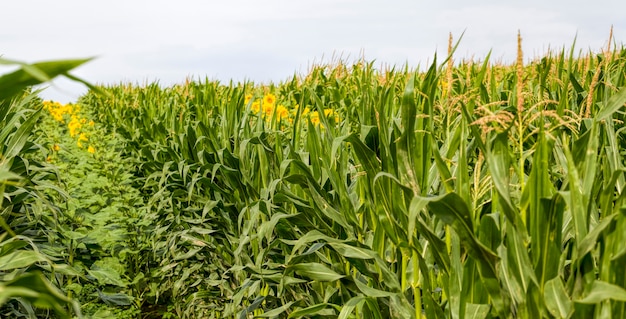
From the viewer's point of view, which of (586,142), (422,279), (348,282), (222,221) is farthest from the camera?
(222,221)

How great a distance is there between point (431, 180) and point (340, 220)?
43 cm

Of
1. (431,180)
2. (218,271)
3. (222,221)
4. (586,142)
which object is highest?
(586,142)

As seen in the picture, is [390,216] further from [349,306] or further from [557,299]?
[557,299]

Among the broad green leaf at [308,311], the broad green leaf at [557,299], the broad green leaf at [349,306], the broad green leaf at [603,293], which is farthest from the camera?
the broad green leaf at [308,311]

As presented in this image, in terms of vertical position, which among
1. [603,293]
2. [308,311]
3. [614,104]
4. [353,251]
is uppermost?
[614,104]

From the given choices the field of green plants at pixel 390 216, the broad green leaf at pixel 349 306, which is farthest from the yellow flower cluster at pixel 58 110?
the broad green leaf at pixel 349 306

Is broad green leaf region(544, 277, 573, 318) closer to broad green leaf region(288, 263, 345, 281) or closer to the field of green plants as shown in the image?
the field of green plants

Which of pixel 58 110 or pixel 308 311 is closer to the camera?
pixel 308 311

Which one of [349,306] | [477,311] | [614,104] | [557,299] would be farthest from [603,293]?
[349,306]

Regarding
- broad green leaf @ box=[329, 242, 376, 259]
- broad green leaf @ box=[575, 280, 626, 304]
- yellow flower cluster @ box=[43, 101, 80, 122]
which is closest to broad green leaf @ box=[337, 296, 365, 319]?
broad green leaf @ box=[329, 242, 376, 259]

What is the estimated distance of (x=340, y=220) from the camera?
100 inches

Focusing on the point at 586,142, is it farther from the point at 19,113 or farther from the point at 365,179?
the point at 19,113

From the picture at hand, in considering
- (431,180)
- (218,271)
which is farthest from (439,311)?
(218,271)

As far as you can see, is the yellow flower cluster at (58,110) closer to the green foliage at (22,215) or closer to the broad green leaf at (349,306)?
the green foliage at (22,215)
